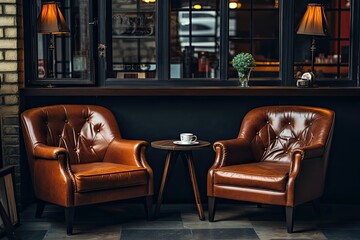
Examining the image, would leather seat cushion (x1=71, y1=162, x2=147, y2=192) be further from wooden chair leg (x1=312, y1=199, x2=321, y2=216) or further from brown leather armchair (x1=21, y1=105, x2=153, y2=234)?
wooden chair leg (x1=312, y1=199, x2=321, y2=216)

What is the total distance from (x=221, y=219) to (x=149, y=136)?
1097mm

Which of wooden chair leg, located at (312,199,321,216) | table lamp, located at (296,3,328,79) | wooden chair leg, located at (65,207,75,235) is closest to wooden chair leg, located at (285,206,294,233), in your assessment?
wooden chair leg, located at (312,199,321,216)

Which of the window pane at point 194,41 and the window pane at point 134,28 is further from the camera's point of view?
the window pane at point 194,41

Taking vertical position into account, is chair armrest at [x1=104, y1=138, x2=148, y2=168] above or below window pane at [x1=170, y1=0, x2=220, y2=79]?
below

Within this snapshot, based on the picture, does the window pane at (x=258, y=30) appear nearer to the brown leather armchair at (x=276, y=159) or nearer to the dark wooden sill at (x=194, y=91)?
the dark wooden sill at (x=194, y=91)

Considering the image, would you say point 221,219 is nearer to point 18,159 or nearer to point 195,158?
point 195,158

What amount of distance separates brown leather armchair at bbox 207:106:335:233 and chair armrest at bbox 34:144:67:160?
1224mm

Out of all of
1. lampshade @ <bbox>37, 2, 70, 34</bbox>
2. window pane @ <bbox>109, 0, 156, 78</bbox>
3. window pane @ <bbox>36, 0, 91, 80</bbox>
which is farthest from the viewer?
window pane @ <bbox>109, 0, 156, 78</bbox>

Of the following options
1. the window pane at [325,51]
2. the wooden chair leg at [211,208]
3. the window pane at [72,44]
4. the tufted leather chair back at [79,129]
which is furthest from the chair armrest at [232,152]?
the window pane at [325,51]

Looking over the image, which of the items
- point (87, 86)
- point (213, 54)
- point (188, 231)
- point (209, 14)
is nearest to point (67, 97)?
point (87, 86)

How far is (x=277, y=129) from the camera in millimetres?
5832

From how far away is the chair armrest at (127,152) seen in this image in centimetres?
551

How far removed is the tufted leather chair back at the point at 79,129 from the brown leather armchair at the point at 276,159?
103cm

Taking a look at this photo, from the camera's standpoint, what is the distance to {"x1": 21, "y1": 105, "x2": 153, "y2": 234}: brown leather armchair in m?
5.10
